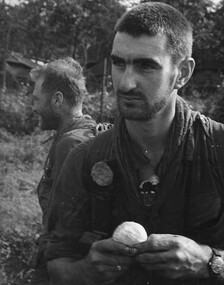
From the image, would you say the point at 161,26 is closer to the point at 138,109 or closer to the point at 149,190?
the point at 138,109

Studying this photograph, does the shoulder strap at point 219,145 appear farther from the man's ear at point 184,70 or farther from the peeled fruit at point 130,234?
the peeled fruit at point 130,234

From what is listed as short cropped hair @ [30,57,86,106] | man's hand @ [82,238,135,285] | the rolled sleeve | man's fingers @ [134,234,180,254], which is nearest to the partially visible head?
short cropped hair @ [30,57,86,106]

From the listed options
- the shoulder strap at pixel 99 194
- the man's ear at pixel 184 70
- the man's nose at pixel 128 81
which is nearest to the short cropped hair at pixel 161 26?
the man's ear at pixel 184 70

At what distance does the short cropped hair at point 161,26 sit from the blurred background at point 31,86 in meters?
4.62

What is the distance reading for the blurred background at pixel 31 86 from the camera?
7293 millimetres

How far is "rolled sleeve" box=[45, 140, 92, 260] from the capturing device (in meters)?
2.04

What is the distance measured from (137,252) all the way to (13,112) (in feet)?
48.8

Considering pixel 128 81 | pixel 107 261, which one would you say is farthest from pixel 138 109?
pixel 107 261

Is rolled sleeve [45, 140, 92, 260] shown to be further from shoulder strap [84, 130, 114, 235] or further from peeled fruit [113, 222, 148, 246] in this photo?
peeled fruit [113, 222, 148, 246]

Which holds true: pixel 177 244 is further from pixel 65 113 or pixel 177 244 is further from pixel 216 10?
pixel 216 10

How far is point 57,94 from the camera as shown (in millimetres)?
3650

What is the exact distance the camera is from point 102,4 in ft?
65.7

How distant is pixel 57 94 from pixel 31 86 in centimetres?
1606

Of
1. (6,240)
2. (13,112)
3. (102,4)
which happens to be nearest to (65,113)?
(6,240)
